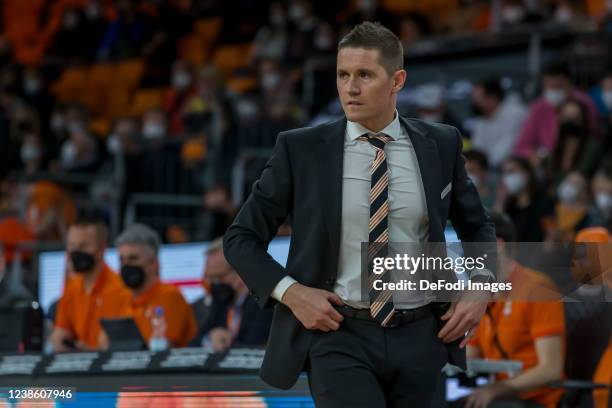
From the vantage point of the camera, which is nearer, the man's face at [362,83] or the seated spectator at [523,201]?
the man's face at [362,83]

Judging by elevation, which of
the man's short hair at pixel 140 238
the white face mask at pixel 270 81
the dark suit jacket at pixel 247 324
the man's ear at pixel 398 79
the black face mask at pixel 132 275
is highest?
the white face mask at pixel 270 81

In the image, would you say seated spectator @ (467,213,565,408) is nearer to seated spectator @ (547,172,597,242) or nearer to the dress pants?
the dress pants

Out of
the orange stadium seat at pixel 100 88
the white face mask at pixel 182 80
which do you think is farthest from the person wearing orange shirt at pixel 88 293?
the orange stadium seat at pixel 100 88

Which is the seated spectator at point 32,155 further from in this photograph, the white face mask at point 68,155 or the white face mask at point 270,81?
the white face mask at point 270,81

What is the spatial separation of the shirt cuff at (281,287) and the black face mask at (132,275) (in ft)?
13.9

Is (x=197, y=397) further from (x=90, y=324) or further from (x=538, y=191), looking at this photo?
(x=538, y=191)

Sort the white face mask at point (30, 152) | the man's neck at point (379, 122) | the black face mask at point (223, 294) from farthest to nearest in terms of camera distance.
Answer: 1. the white face mask at point (30, 152)
2. the black face mask at point (223, 294)
3. the man's neck at point (379, 122)

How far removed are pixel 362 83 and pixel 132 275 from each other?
4.35m

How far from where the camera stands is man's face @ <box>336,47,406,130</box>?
4.01m

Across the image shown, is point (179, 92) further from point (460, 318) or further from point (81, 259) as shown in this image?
point (460, 318)

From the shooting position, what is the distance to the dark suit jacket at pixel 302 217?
4031mm

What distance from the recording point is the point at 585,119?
11.5m

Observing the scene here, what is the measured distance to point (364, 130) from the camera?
13.7 ft

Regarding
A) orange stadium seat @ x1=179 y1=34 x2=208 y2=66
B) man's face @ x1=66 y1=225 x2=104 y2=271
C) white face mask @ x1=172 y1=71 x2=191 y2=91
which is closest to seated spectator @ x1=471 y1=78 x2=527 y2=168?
man's face @ x1=66 y1=225 x2=104 y2=271
